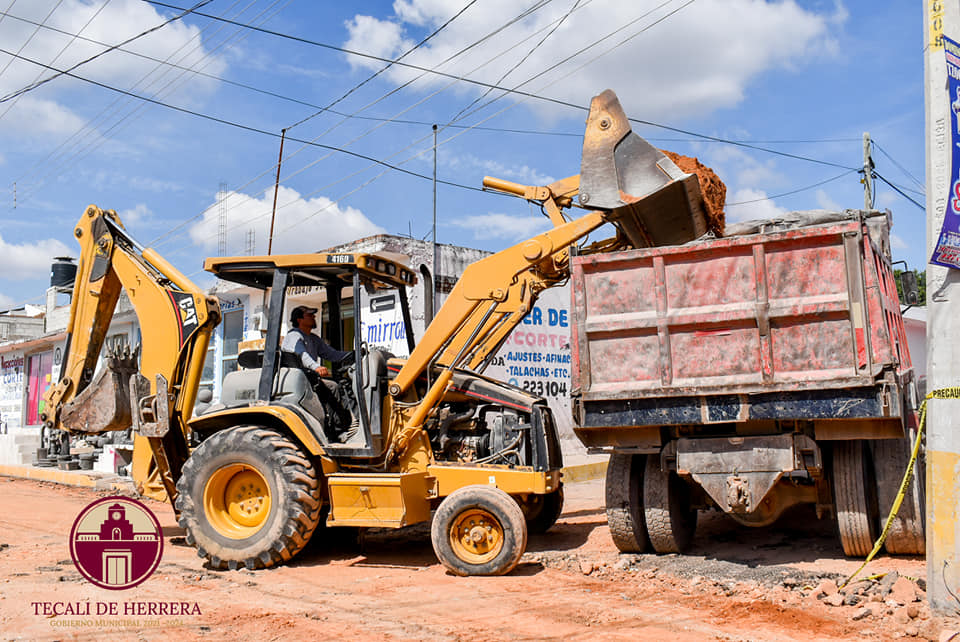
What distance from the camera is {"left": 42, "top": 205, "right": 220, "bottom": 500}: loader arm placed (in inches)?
320

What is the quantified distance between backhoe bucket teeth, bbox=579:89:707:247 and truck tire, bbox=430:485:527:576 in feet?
8.42

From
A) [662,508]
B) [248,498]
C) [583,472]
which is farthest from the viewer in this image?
[583,472]

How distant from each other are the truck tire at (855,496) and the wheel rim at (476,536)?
263cm

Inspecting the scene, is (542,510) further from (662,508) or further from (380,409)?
(380,409)

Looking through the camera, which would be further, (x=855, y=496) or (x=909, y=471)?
(x=855, y=496)

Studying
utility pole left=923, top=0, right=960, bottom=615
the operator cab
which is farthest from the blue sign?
the operator cab

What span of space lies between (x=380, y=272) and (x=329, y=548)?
2.84 metres

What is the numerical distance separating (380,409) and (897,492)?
420 centimetres

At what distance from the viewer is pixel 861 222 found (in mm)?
6035

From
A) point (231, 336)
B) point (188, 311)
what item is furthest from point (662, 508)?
point (231, 336)

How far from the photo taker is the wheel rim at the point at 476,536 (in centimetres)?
685

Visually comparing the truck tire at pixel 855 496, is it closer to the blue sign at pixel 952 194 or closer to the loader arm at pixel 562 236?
the blue sign at pixel 952 194

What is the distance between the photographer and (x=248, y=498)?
7.72m

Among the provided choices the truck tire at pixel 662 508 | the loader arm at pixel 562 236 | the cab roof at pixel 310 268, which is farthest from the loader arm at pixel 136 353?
the truck tire at pixel 662 508
